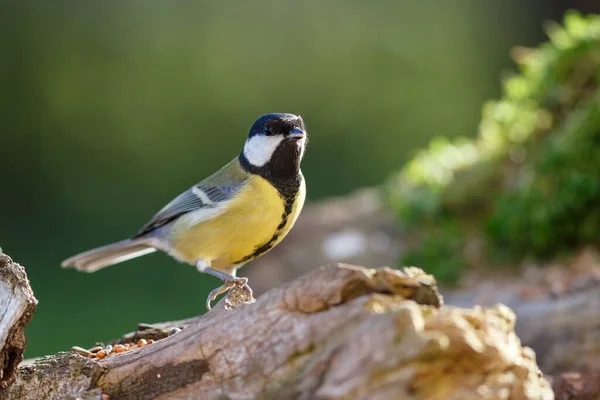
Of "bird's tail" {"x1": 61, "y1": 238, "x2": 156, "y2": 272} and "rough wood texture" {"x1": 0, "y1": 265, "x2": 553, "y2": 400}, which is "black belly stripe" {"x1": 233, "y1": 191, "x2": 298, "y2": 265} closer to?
"bird's tail" {"x1": 61, "y1": 238, "x2": 156, "y2": 272}

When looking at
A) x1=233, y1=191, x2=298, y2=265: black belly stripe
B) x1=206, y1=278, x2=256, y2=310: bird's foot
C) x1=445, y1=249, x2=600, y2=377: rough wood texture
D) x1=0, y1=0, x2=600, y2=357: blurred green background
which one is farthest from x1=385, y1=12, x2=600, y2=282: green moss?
x1=0, y1=0, x2=600, y2=357: blurred green background

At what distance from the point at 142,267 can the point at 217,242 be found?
14.2 feet

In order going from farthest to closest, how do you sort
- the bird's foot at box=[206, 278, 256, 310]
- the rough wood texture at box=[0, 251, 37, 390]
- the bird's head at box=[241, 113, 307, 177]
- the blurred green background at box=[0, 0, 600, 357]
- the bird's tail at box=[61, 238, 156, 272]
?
1. the blurred green background at box=[0, 0, 600, 357]
2. the bird's tail at box=[61, 238, 156, 272]
3. the bird's head at box=[241, 113, 307, 177]
4. the bird's foot at box=[206, 278, 256, 310]
5. the rough wood texture at box=[0, 251, 37, 390]

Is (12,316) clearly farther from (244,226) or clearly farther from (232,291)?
(244,226)

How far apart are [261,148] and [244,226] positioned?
0.28 metres

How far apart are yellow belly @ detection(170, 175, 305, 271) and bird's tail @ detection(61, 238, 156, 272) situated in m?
0.43

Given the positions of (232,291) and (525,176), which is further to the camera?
(525,176)

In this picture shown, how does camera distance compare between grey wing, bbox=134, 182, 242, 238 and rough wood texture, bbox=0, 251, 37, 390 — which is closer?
rough wood texture, bbox=0, 251, 37, 390

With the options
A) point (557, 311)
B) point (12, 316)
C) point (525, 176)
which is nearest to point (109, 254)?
point (12, 316)

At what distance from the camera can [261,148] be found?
106 inches

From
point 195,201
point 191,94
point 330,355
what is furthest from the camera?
point 191,94

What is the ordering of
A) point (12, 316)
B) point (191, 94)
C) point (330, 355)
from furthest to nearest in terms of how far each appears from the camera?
point (191, 94)
point (12, 316)
point (330, 355)

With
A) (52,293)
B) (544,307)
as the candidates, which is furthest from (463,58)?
(544,307)

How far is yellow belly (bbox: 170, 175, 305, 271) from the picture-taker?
2633 mm
